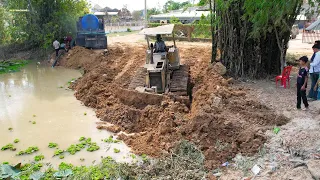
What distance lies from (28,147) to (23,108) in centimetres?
365

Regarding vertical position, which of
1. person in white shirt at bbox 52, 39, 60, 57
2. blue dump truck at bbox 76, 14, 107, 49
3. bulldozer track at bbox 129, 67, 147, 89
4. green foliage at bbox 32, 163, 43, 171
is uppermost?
blue dump truck at bbox 76, 14, 107, 49

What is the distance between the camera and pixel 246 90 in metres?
10.3

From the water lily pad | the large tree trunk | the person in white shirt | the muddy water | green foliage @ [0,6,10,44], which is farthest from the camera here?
green foliage @ [0,6,10,44]

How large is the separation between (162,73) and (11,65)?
13050 millimetres

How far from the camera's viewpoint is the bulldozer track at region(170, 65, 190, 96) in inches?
435

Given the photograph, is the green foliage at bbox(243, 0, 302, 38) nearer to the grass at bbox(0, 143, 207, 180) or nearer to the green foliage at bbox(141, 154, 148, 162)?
the grass at bbox(0, 143, 207, 180)

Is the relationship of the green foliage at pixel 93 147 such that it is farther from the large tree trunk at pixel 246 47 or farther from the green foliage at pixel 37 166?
the large tree trunk at pixel 246 47

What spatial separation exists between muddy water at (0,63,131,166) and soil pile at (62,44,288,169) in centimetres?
56

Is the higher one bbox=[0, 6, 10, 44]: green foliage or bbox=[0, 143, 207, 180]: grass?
bbox=[0, 6, 10, 44]: green foliage

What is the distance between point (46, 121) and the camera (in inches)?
405

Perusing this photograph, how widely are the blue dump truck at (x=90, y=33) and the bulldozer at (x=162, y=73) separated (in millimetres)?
8708

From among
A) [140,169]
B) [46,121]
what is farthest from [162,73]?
[140,169]

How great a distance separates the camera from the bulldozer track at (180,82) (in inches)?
435

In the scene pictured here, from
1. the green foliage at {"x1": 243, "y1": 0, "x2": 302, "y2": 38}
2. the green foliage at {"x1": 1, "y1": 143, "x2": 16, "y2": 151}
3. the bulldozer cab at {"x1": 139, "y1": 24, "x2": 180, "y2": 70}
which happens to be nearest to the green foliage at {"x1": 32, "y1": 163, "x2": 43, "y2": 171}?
the green foliage at {"x1": 1, "y1": 143, "x2": 16, "y2": 151}
